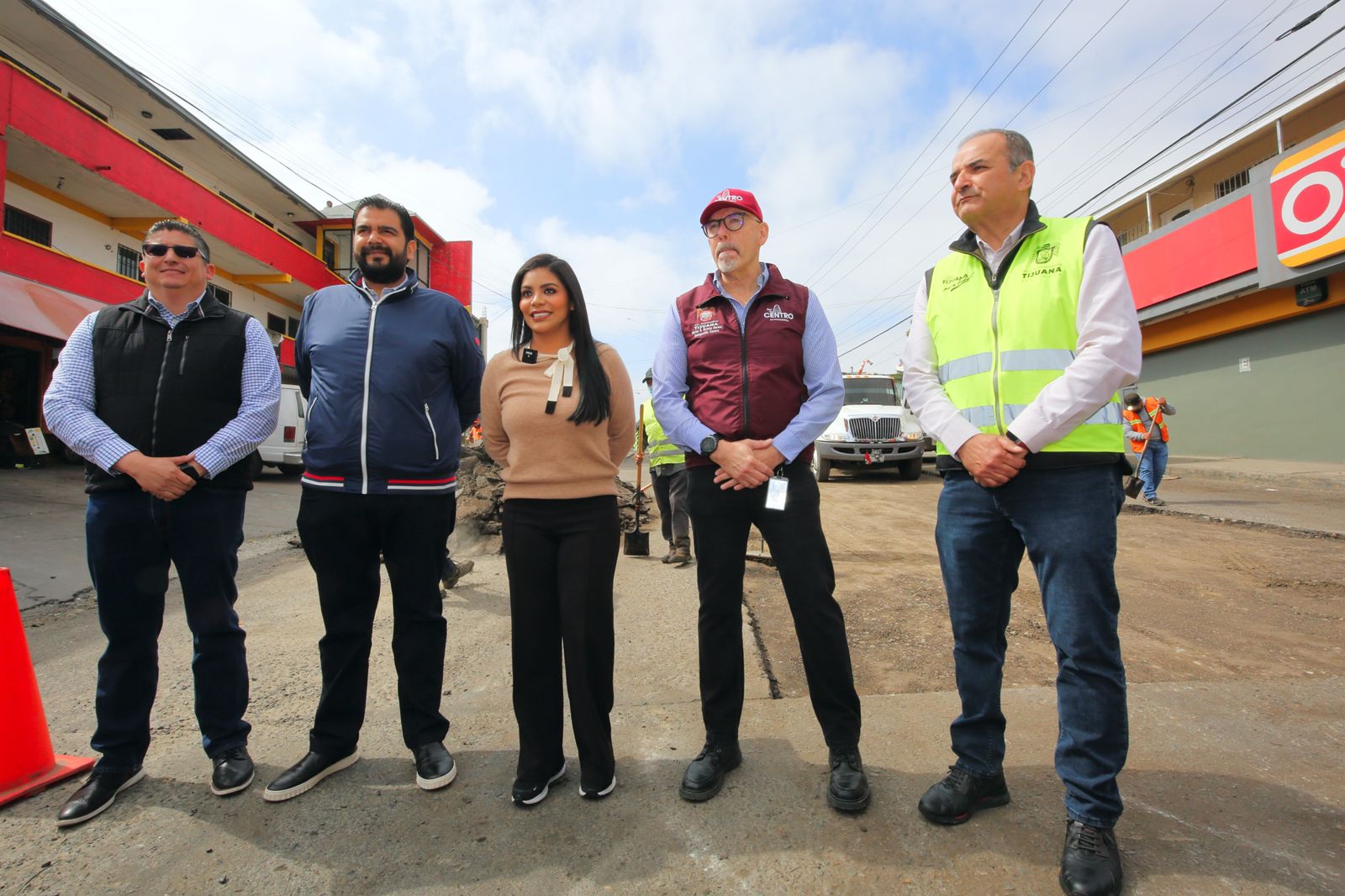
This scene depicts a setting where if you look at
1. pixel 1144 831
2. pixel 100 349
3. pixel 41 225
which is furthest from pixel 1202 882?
pixel 41 225

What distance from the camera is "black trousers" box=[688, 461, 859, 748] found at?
7.95 ft

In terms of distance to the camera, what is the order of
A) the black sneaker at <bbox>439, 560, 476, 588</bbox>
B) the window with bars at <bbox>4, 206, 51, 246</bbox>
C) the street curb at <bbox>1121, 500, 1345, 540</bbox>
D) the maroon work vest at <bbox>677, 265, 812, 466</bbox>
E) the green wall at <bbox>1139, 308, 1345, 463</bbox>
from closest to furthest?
the maroon work vest at <bbox>677, 265, 812, 466</bbox> < the black sneaker at <bbox>439, 560, 476, 588</bbox> < the street curb at <bbox>1121, 500, 1345, 540</bbox> < the window with bars at <bbox>4, 206, 51, 246</bbox> < the green wall at <bbox>1139, 308, 1345, 463</bbox>

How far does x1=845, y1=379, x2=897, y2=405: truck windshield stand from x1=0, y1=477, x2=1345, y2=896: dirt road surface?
1105cm

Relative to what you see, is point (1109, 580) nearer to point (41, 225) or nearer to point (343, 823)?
point (343, 823)

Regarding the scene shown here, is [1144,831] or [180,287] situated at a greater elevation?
[180,287]

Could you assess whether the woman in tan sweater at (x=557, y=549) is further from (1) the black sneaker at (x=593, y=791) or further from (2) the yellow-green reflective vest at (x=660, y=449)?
(2) the yellow-green reflective vest at (x=660, y=449)

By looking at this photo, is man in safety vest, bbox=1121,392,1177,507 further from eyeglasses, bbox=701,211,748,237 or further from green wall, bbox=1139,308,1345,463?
eyeglasses, bbox=701,211,748,237

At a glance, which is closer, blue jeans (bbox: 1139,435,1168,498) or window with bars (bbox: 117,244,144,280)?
blue jeans (bbox: 1139,435,1168,498)

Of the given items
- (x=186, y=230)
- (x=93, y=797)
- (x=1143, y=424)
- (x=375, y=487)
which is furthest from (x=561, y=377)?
(x=1143, y=424)

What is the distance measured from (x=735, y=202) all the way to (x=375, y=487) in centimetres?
171

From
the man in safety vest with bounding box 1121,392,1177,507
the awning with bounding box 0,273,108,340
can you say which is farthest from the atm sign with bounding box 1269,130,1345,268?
the awning with bounding box 0,273,108,340

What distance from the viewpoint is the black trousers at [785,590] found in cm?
242

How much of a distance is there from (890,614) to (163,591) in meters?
3.89

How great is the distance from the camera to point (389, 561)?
8.69 feet
